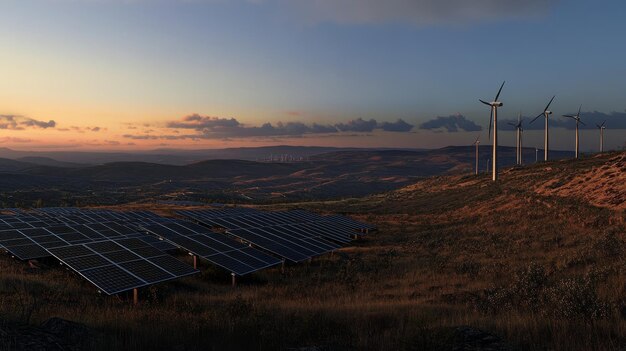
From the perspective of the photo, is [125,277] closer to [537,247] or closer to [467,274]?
[467,274]

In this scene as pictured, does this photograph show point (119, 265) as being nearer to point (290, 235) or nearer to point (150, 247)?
point (150, 247)

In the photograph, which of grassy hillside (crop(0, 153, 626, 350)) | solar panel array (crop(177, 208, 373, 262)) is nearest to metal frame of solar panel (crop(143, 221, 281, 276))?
grassy hillside (crop(0, 153, 626, 350))

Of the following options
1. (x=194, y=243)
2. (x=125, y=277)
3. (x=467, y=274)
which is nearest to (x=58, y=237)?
(x=194, y=243)

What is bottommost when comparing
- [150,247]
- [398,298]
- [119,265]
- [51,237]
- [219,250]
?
[398,298]

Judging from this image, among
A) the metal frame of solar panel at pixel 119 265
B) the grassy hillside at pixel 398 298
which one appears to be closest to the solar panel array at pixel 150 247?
the metal frame of solar panel at pixel 119 265

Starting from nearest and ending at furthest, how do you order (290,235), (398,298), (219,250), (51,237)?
(398,298), (219,250), (51,237), (290,235)

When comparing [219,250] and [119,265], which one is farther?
[219,250]

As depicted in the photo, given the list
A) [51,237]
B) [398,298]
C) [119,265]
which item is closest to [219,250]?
[119,265]
